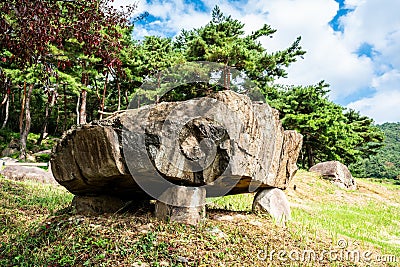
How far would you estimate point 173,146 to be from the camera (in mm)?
3664

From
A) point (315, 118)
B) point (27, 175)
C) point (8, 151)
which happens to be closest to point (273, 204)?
point (27, 175)

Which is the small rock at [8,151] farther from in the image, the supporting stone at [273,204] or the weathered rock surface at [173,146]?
the supporting stone at [273,204]

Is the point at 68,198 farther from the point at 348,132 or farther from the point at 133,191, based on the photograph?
the point at 348,132

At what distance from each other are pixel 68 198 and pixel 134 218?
410 centimetres

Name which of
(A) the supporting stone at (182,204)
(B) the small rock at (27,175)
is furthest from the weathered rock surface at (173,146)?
(B) the small rock at (27,175)

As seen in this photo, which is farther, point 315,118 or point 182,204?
point 315,118

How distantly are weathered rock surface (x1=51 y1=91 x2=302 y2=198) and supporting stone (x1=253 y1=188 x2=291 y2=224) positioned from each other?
35.6 inches

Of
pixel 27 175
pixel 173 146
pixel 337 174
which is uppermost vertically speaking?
→ pixel 173 146

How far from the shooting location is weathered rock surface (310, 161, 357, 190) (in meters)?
14.2

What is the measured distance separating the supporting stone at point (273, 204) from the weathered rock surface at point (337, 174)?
32.4ft

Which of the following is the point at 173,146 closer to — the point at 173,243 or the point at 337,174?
the point at 173,243

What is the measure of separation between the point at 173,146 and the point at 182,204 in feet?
2.81

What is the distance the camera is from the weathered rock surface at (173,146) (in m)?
3.67

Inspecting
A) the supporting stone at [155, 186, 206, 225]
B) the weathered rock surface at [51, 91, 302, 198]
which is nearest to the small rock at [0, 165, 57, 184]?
the weathered rock surface at [51, 91, 302, 198]
